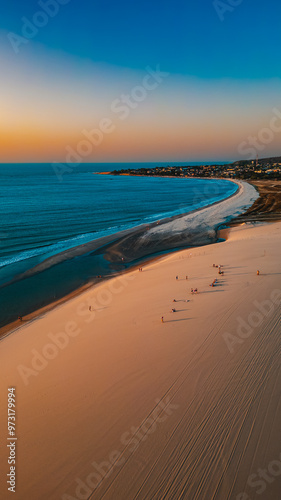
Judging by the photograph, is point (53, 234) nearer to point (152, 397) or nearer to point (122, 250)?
point (122, 250)

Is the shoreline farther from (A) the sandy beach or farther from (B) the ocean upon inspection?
(A) the sandy beach

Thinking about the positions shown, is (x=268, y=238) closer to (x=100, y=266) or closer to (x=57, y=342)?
(x=100, y=266)

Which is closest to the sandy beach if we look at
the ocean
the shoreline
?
the shoreline

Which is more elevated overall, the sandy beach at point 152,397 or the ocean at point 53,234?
the ocean at point 53,234

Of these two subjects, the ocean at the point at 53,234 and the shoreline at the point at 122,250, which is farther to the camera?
the shoreline at the point at 122,250

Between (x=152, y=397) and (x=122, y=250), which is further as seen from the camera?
(x=122, y=250)

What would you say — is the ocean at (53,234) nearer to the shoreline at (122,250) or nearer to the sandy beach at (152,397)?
the shoreline at (122,250)

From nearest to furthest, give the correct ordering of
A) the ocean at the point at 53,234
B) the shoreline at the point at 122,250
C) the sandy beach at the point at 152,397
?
the sandy beach at the point at 152,397, the ocean at the point at 53,234, the shoreline at the point at 122,250

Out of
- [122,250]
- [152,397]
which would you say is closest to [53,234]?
[122,250]

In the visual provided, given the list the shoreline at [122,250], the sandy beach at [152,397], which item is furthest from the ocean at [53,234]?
the sandy beach at [152,397]
